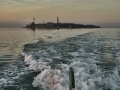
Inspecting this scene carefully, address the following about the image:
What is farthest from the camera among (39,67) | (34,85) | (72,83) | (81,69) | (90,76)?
(39,67)

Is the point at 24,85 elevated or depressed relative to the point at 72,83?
depressed

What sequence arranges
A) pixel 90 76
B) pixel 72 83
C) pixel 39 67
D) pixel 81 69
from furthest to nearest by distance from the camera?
pixel 39 67
pixel 81 69
pixel 90 76
pixel 72 83

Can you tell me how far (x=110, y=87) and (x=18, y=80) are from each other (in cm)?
547

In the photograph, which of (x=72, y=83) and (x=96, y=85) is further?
(x=96, y=85)

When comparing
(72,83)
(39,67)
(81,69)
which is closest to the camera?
(72,83)

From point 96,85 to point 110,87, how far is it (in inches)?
31.0

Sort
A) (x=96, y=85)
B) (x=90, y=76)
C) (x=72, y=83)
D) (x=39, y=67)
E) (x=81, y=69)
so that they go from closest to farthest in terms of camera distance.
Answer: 1. (x=72, y=83)
2. (x=96, y=85)
3. (x=90, y=76)
4. (x=81, y=69)
5. (x=39, y=67)

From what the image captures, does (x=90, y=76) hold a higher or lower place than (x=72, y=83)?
lower

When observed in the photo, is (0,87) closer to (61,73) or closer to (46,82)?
(46,82)

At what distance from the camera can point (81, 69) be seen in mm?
13125

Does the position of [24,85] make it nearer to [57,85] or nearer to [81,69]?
[57,85]

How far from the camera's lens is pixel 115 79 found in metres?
11.8

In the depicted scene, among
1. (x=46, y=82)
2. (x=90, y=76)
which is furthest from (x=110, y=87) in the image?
(x=46, y=82)

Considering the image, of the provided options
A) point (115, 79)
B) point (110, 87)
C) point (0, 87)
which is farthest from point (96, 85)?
point (0, 87)
